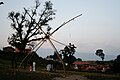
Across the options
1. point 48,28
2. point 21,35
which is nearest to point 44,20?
point 48,28

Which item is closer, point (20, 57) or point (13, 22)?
point (13, 22)

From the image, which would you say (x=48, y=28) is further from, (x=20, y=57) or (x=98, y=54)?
(x=98, y=54)

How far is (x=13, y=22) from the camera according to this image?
53938 mm

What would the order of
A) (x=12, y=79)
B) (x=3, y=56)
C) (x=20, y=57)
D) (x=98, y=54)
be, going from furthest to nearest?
(x=98, y=54) → (x=3, y=56) → (x=20, y=57) → (x=12, y=79)

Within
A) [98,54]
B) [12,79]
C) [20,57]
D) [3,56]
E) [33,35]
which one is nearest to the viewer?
[12,79]

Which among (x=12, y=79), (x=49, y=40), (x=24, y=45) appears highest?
(x=24, y=45)

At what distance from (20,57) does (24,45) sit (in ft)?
23.0

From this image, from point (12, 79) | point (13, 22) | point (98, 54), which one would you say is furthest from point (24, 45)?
point (98, 54)

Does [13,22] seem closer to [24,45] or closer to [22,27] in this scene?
[22,27]

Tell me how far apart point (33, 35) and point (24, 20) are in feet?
12.3

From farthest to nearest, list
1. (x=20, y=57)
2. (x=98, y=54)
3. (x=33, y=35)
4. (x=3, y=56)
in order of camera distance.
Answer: (x=98, y=54) < (x=3, y=56) < (x=20, y=57) < (x=33, y=35)

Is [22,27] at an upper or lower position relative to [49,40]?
upper

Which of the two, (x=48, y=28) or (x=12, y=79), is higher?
(x=48, y=28)

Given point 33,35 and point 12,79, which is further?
point 33,35
